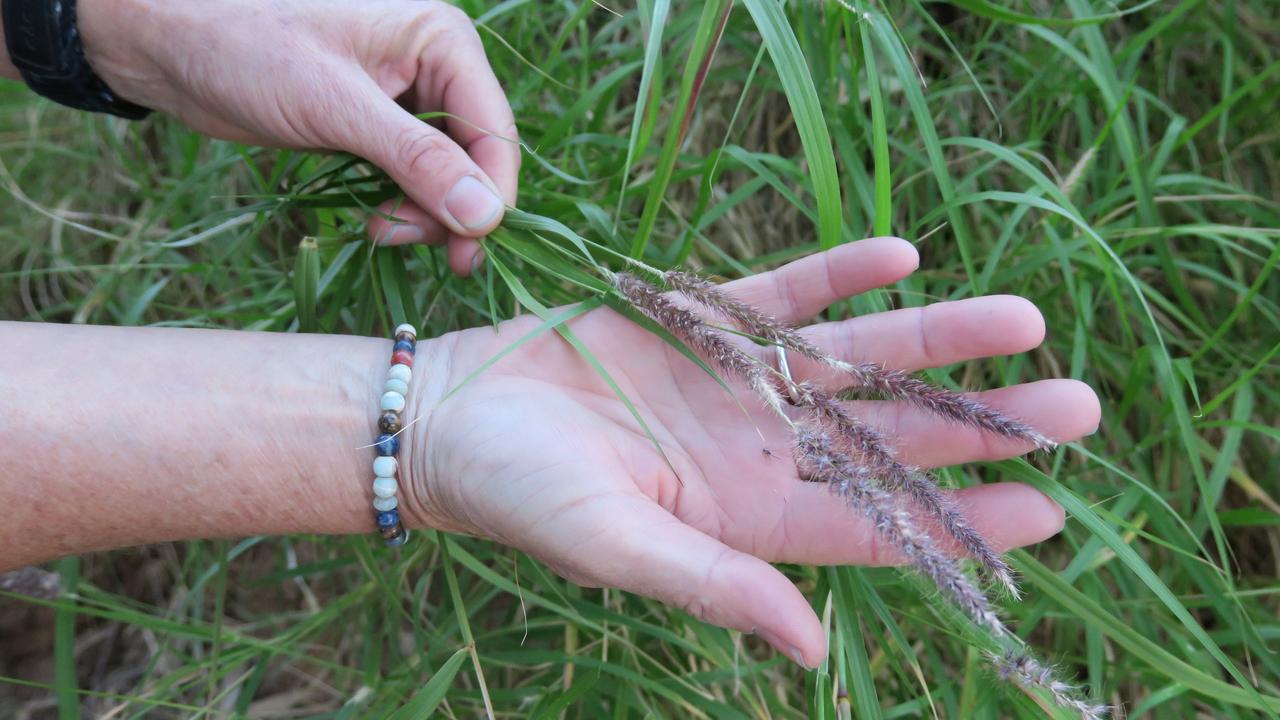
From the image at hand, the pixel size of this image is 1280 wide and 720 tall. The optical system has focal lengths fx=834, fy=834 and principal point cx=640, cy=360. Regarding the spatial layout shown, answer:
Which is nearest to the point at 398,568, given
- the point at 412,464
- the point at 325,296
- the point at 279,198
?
the point at 412,464

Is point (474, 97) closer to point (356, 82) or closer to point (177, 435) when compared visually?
point (356, 82)

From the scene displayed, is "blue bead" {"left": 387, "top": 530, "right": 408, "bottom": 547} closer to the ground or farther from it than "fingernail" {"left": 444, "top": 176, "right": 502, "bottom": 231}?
closer to the ground

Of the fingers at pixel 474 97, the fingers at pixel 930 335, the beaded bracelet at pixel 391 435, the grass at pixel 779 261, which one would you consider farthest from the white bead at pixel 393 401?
the fingers at pixel 930 335

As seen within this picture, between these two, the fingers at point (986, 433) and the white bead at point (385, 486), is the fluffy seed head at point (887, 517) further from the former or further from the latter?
the white bead at point (385, 486)

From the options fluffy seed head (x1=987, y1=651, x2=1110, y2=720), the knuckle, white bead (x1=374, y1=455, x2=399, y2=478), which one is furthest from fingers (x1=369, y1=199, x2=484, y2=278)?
fluffy seed head (x1=987, y1=651, x2=1110, y2=720)

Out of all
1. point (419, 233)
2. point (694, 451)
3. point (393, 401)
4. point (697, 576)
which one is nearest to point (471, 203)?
point (419, 233)

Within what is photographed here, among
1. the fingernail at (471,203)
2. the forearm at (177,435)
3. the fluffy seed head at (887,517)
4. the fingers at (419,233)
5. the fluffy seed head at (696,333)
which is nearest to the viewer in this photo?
the fluffy seed head at (887,517)

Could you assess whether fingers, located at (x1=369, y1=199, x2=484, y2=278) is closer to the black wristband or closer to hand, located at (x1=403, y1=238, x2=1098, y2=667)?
hand, located at (x1=403, y1=238, x2=1098, y2=667)
